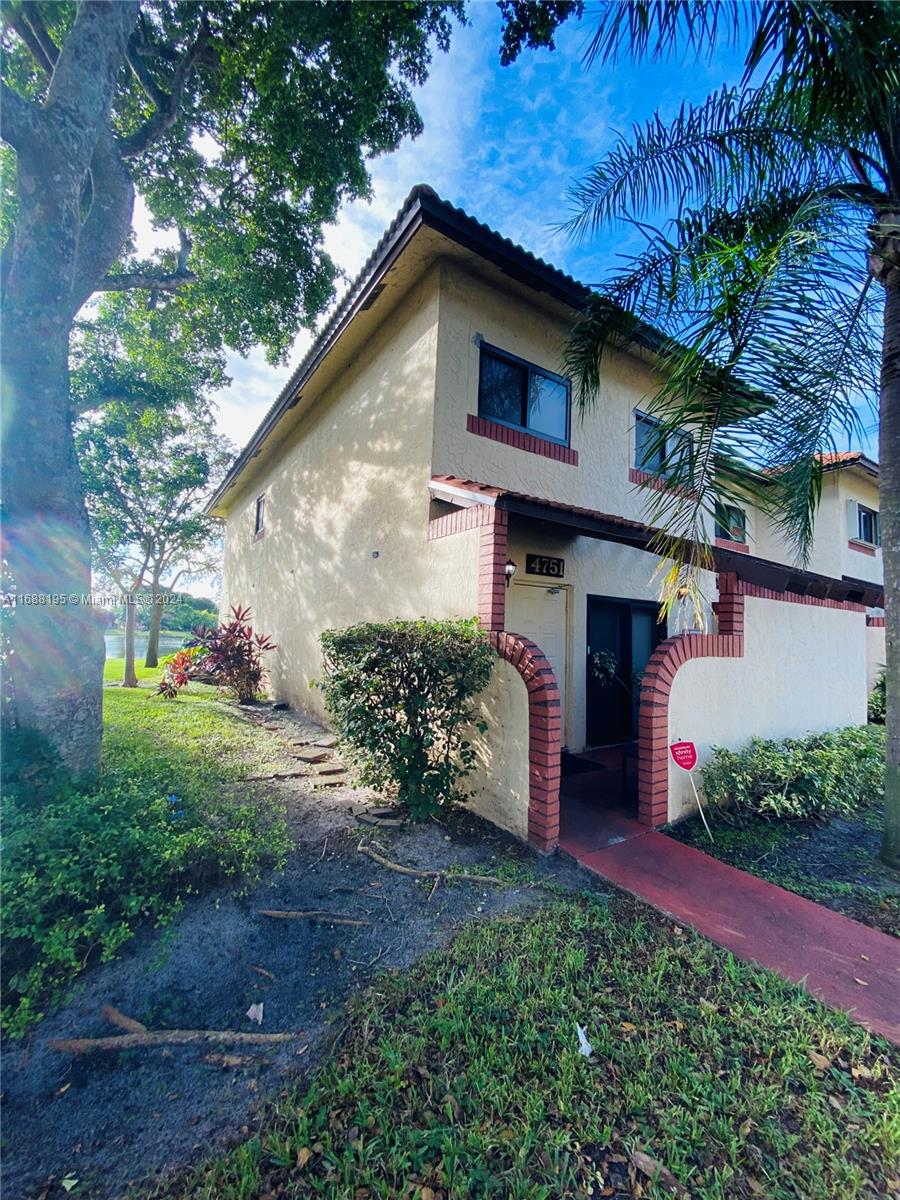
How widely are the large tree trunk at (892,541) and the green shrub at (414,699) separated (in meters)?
3.52

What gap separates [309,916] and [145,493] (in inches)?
675

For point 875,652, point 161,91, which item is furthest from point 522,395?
point 875,652

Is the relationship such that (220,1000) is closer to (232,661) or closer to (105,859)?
(105,859)

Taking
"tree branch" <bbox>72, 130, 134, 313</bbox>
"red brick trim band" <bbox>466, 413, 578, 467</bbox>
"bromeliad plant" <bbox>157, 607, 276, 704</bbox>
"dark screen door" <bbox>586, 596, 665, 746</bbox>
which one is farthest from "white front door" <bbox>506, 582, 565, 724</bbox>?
"bromeliad plant" <bbox>157, 607, 276, 704</bbox>

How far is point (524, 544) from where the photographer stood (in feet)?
23.2

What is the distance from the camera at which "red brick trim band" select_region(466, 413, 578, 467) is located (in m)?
6.35

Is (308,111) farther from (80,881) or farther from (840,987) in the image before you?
(840,987)

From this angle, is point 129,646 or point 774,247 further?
point 129,646

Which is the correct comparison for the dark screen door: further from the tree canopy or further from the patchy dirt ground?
the tree canopy

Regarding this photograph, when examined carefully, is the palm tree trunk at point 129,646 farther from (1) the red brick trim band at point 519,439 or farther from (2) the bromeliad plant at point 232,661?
(1) the red brick trim band at point 519,439

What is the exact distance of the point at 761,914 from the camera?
346cm

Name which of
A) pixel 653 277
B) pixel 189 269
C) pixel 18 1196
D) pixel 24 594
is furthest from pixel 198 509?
pixel 18 1196

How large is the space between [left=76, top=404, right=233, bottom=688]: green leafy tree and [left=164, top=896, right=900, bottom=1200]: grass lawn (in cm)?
1480

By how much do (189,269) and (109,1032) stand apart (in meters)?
10.4
